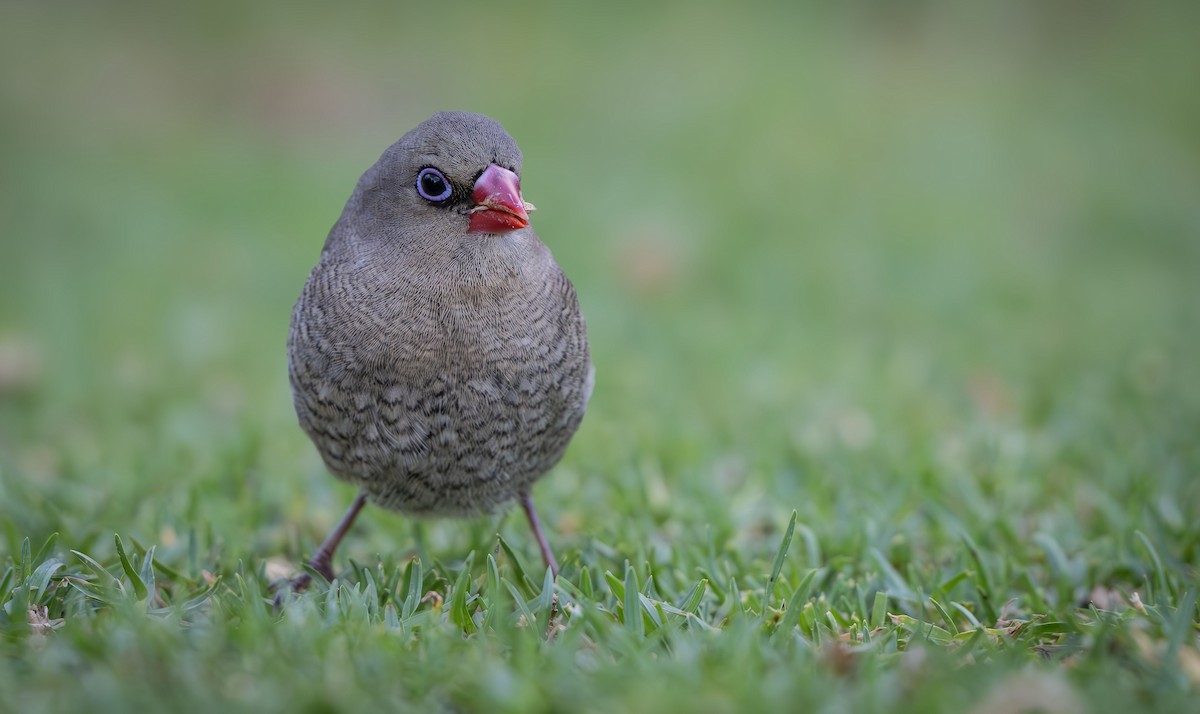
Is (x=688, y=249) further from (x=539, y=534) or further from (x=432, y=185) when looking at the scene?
(x=432, y=185)

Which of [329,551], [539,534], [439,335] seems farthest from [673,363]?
[439,335]

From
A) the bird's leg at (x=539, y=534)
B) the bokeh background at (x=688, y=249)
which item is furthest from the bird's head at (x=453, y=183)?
the bokeh background at (x=688, y=249)

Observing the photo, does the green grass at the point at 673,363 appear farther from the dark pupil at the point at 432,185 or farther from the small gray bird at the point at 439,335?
the dark pupil at the point at 432,185

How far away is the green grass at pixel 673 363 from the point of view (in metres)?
2.51

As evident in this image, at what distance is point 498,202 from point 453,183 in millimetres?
152

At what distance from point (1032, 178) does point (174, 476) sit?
21.2 ft

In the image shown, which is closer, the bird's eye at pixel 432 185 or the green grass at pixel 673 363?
the green grass at pixel 673 363

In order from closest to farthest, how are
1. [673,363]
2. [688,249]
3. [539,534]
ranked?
[539,534] < [673,363] < [688,249]

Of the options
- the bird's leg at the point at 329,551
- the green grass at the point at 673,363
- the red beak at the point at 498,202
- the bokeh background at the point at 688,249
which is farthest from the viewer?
the bokeh background at the point at 688,249

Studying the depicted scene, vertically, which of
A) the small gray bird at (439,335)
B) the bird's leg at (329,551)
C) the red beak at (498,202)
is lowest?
the bird's leg at (329,551)

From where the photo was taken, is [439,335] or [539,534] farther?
[539,534]

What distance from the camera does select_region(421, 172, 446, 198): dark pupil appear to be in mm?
3061

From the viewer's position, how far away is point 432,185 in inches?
121

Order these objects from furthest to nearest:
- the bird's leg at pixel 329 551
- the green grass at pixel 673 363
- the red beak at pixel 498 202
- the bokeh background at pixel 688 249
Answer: the bokeh background at pixel 688 249 < the bird's leg at pixel 329 551 < the red beak at pixel 498 202 < the green grass at pixel 673 363
